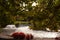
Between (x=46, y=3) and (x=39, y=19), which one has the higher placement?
(x=46, y=3)

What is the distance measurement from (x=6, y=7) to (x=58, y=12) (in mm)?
753

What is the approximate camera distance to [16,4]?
202 centimetres

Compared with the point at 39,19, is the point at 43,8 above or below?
above

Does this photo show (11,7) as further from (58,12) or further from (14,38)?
(58,12)

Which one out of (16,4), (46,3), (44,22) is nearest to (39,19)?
(44,22)

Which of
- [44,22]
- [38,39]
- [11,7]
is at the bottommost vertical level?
[38,39]

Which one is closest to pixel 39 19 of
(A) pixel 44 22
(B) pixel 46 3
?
(A) pixel 44 22

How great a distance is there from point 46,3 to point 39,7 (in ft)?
0.40

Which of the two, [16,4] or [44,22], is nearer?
[16,4]

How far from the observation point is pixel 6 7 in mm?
1990

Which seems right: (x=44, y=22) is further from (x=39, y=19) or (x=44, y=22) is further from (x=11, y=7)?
(x=11, y=7)

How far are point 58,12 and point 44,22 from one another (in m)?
0.27

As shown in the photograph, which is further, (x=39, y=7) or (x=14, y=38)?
(x=39, y=7)

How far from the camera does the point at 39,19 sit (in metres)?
2.17
